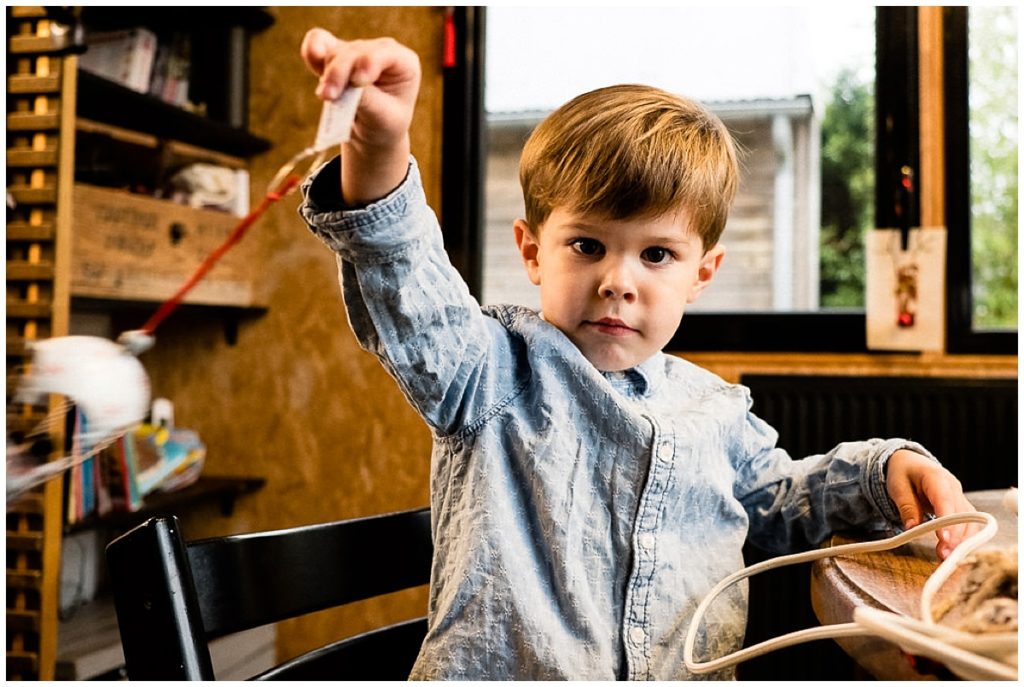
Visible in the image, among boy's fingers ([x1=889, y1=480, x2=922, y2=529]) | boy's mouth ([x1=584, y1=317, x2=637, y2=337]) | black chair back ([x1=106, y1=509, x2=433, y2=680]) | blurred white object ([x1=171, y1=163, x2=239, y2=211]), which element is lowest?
black chair back ([x1=106, y1=509, x2=433, y2=680])

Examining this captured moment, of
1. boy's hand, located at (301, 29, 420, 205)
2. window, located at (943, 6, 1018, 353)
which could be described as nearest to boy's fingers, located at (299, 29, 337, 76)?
boy's hand, located at (301, 29, 420, 205)

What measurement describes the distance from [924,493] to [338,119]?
57cm

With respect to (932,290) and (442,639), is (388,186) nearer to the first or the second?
(442,639)

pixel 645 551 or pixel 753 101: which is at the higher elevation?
pixel 753 101

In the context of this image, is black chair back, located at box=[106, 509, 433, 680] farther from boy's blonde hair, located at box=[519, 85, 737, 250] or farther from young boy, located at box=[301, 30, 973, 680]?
boy's blonde hair, located at box=[519, 85, 737, 250]

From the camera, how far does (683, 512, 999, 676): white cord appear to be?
48 cm

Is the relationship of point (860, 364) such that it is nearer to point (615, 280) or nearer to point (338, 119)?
point (615, 280)

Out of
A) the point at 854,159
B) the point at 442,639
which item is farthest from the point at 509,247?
the point at 442,639

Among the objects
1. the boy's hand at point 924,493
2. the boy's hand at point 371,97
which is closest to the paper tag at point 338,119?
the boy's hand at point 371,97

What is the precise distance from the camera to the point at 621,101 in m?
0.75

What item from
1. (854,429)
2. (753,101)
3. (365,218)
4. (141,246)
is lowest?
(854,429)

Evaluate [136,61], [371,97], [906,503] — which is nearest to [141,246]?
[136,61]

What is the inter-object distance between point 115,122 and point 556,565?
158 cm

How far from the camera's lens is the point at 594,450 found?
2.40ft
